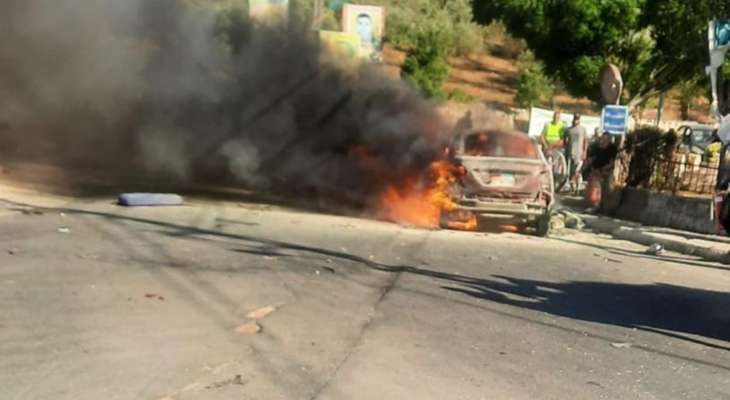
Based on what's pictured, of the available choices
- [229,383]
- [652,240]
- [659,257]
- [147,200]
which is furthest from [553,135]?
[229,383]

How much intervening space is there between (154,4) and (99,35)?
111 cm

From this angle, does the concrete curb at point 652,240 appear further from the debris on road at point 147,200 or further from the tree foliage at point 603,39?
the debris on road at point 147,200

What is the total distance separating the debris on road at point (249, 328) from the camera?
245 inches

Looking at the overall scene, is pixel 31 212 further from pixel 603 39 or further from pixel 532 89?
pixel 532 89

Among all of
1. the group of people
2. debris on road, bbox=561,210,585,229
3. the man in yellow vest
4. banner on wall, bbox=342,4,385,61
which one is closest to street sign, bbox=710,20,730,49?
debris on road, bbox=561,210,585,229

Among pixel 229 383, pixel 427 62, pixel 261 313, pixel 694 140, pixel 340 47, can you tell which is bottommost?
pixel 261 313

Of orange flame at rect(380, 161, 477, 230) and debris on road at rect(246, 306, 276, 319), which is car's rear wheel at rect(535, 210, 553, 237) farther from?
debris on road at rect(246, 306, 276, 319)

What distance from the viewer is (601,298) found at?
855cm

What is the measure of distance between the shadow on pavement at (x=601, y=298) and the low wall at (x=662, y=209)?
5442mm

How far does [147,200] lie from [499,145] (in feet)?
16.9

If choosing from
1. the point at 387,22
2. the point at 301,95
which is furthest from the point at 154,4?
the point at 387,22

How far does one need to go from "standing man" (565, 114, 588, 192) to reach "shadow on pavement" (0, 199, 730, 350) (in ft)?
34.6

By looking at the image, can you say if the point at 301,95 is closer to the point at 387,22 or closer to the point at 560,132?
the point at 560,132

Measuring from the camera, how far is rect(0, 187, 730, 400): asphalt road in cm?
523
